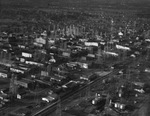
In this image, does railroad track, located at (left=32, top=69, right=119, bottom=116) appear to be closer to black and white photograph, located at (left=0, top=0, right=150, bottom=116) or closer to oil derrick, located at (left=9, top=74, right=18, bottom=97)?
black and white photograph, located at (left=0, top=0, right=150, bottom=116)

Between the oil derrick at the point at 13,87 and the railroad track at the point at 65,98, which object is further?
the oil derrick at the point at 13,87

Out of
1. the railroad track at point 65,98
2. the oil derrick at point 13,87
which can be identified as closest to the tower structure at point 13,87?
the oil derrick at point 13,87

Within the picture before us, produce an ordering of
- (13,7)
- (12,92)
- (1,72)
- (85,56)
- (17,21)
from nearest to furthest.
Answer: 1. (12,92)
2. (1,72)
3. (85,56)
4. (17,21)
5. (13,7)

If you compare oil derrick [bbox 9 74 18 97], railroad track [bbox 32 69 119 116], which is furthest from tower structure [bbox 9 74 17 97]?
railroad track [bbox 32 69 119 116]

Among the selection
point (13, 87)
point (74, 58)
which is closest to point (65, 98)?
point (13, 87)

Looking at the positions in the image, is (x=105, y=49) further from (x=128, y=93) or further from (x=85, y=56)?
(x=128, y=93)

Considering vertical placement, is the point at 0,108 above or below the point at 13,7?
below

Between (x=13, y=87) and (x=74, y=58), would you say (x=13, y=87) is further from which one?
(x=74, y=58)

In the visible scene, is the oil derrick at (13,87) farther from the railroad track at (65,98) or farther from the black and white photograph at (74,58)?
the railroad track at (65,98)

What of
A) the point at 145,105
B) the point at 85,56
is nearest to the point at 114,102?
the point at 145,105

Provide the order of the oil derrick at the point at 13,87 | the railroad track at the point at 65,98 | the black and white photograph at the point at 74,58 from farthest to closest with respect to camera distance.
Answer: the oil derrick at the point at 13,87
the black and white photograph at the point at 74,58
the railroad track at the point at 65,98

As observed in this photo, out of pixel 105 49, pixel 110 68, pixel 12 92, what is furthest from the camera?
pixel 105 49
